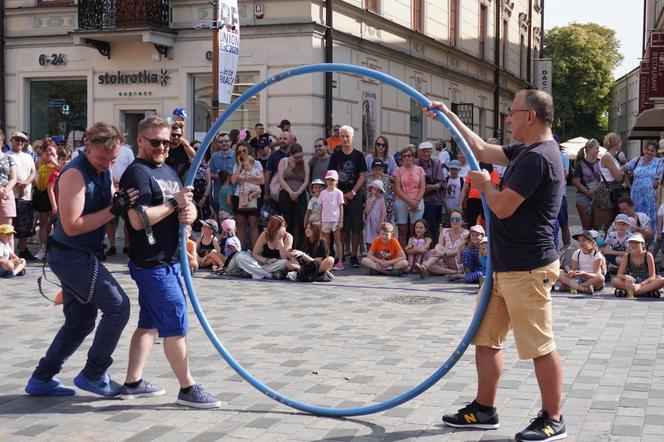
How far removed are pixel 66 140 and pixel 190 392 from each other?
60.5ft

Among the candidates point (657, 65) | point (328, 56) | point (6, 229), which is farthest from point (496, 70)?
point (6, 229)

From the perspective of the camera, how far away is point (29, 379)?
6578 millimetres

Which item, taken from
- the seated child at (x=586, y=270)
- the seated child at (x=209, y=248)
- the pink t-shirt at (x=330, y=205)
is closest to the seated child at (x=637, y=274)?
the seated child at (x=586, y=270)

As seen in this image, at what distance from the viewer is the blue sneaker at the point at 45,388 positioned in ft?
20.6

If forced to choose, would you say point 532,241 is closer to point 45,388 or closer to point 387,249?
point 45,388

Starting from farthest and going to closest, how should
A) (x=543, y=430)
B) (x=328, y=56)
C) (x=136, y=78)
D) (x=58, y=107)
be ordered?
(x=58, y=107) → (x=136, y=78) → (x=328, y=56) → (x=543, y=430)

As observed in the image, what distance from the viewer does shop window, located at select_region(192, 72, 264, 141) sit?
2161cm

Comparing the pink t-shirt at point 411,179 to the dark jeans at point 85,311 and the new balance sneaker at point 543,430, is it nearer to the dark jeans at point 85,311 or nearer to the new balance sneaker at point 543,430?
the dark jeans at point 85,311

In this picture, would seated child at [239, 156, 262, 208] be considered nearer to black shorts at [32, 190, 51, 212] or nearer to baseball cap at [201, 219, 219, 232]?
baseball cap at [201, 219, 219, 232]

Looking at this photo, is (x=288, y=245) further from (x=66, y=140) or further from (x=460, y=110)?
(x=460, y=110)

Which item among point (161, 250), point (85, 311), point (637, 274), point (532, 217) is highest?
point (532, 217)

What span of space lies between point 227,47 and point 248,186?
2368 millimetres

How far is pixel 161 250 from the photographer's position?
5.96 m

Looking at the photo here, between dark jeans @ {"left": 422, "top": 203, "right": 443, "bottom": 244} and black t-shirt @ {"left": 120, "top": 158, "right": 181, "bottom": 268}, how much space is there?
9.54 metres
